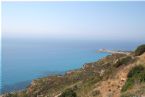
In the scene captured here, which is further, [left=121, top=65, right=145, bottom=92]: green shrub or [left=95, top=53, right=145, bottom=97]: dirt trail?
[left=95, top=53, right=145, bottom=97]: dirt trail

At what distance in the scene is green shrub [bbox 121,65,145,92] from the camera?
21.7 meters

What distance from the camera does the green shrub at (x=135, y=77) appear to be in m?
21.7

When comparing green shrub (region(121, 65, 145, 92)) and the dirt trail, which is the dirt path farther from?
green shrub (region(121, 65, 145, 92))

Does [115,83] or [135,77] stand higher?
[135,77]

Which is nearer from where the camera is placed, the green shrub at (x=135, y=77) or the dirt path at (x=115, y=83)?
the green shrub at (x=135, y=77)

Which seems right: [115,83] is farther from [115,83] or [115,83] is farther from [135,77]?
[135,77]

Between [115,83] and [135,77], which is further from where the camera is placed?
[115,83]

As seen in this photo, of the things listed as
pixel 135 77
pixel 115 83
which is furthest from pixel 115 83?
pixel 135 77

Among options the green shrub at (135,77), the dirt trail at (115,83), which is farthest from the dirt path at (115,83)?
the green shrub at (135,77)

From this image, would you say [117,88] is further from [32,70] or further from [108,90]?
[32,70]

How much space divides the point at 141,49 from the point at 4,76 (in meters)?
98.7

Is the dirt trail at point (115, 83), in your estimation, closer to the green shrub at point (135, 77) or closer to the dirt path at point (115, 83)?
the dirt path at point (115, 83)

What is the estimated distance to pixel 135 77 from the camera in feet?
74.3

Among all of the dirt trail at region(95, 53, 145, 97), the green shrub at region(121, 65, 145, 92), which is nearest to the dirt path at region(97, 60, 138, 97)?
the dirt trail at region(95, 53, 145, 97)
